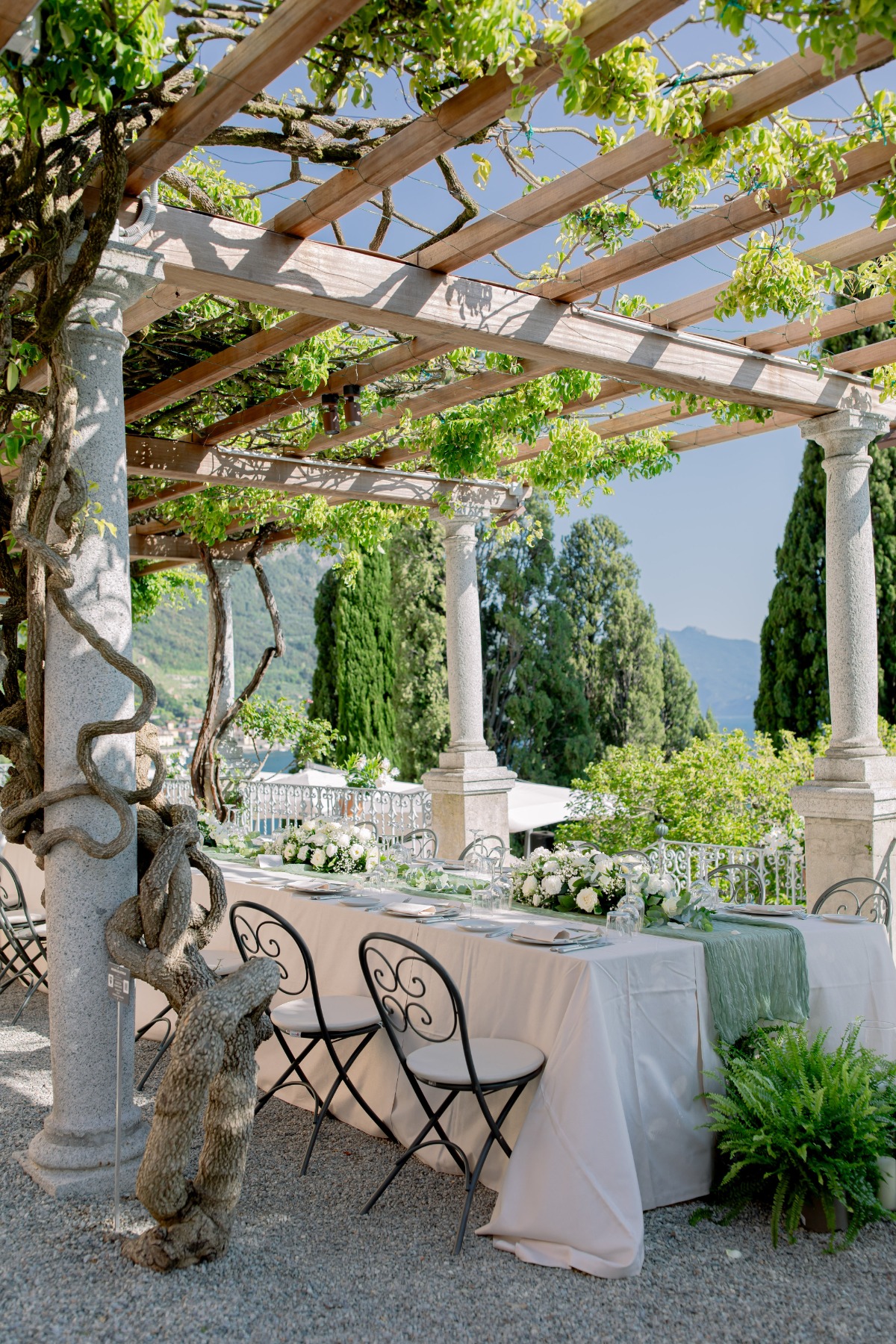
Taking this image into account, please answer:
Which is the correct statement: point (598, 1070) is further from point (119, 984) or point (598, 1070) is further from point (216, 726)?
point (216, 726)

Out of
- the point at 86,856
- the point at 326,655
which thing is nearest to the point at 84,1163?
the point at 86,856

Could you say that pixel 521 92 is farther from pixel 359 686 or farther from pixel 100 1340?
pixel 359 686

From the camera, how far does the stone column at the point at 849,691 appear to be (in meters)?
6.30

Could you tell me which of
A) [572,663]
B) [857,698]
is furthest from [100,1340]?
[572,663]

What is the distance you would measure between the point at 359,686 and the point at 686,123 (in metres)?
15.2

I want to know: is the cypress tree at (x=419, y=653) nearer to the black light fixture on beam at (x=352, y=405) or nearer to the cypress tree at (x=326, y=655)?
the cypress tree at (x=326, y=655)

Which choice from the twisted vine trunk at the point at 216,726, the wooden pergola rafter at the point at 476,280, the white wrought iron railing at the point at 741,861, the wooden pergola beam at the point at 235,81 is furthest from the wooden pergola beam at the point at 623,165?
the twisted vine trunk at the point at 216,726

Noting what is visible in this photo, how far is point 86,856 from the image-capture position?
353 cm

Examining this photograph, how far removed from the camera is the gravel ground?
270 centimetres

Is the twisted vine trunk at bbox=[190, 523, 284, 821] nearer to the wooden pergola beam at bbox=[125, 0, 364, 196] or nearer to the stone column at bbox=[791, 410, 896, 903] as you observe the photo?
the stone column at bbox=[791, 410, 896, 903]

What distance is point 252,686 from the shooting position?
355 inches

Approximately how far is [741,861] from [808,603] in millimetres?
7164

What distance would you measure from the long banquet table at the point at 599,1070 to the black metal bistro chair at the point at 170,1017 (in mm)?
674

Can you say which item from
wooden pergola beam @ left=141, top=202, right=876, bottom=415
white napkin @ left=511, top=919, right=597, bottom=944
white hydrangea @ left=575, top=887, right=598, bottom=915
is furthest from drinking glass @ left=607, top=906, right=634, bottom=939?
wooden pergola beam @ left=141, top=202, right=876, bottom=415
